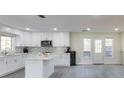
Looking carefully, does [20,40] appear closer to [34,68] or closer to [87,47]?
[87,47]

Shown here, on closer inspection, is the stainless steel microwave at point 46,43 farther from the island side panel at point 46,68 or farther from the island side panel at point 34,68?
the island side panel at point 34,68

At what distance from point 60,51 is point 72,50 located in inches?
35.0

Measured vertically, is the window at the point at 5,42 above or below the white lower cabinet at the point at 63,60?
above

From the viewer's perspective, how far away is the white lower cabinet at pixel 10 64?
20.9 ft

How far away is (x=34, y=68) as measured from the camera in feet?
17.5

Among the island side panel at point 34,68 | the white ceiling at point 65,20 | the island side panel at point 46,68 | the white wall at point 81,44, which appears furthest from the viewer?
the white wall at point 81,44

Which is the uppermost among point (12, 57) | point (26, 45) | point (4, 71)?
point (26, 45)

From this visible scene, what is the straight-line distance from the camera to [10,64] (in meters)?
7.21

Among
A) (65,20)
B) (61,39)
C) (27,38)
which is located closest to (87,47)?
(61,39)

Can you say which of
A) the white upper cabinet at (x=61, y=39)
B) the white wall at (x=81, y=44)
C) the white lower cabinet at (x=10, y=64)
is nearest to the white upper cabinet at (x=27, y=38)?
the white upper cabinet at (x=61, y=39)
